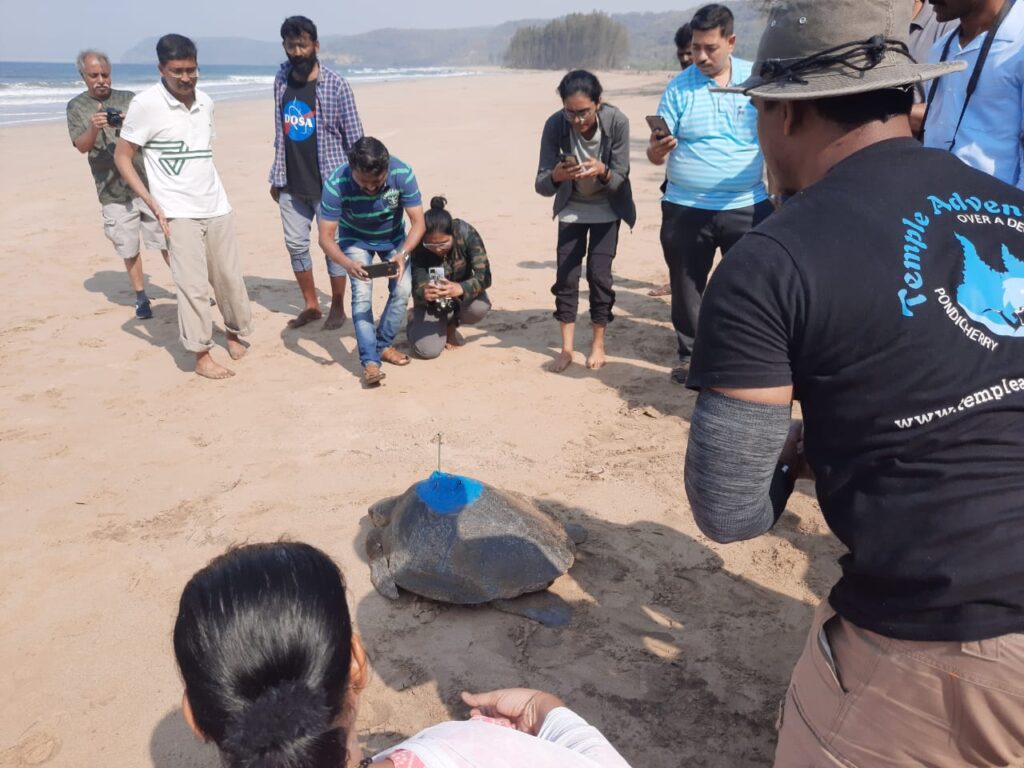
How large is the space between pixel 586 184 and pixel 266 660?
3.70m

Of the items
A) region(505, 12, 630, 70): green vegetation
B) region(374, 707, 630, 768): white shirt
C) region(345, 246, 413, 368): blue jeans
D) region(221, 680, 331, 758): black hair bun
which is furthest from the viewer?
region(505, 12, 630, 70): green vegetation

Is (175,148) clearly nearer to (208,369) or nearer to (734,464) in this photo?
(208,369)

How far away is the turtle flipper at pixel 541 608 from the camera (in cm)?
261

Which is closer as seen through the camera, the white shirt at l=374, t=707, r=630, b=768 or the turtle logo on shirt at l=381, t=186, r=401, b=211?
the white shirt at l=374, t=707, r=630, b=768

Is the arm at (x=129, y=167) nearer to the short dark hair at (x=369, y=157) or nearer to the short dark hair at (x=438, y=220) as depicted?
the short dark hair at (x=369, y=157)

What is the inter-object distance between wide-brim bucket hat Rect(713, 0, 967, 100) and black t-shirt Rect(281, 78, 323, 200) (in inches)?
172

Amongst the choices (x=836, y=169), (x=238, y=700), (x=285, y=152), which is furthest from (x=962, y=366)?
(x=285, y=152)

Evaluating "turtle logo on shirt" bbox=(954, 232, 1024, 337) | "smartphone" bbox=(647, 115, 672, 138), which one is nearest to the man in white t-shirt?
"smartphone" bbox=(647, 115, 672, 138)

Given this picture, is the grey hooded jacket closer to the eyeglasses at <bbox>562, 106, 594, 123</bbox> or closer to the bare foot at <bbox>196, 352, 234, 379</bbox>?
the eyeglasses at <bbox>562, 106, 594, 123</bbox>

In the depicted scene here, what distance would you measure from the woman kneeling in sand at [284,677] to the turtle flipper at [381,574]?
1.59 m

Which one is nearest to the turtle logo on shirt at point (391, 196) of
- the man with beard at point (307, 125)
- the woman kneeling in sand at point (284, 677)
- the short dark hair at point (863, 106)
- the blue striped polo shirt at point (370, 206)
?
the blue striped polo shirt at point (370, 206)

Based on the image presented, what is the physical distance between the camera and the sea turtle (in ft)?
8.63

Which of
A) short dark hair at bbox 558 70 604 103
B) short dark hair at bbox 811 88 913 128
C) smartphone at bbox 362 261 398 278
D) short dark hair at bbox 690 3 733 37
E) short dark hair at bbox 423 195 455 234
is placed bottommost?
smartphone at bbox 362 261 398 278

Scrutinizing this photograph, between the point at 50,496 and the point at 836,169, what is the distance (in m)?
3.58
